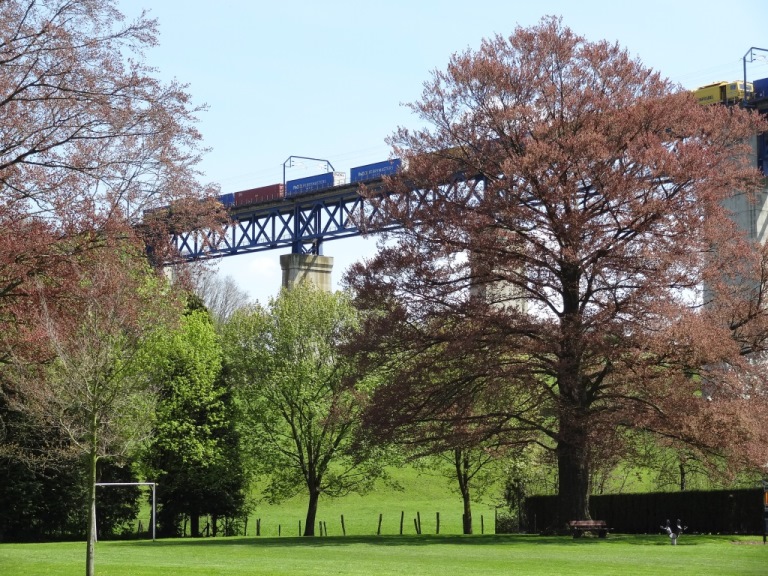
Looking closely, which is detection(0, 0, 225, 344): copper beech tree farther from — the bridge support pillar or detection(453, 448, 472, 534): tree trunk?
the bridge support pillar

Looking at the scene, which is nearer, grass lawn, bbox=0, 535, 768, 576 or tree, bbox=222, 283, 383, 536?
grass lawn, bbox=0, 535, 768, 576

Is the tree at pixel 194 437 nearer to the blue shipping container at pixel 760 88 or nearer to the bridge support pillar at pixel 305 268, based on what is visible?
the bridge support pillar at pixel 305 268

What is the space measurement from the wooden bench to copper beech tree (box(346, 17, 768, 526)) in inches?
51.8

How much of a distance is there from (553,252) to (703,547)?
9.02 meters

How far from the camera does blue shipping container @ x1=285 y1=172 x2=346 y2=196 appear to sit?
245 ft

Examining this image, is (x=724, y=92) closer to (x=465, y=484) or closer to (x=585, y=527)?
(x=465, y=484)

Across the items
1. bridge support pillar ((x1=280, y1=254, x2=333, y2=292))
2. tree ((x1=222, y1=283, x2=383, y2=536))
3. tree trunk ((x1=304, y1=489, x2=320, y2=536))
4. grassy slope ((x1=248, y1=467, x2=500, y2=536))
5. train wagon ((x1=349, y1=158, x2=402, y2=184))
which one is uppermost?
train wagon ((x1=349, y1=158, x2=402, y2=184))

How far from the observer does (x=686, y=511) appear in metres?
36.8

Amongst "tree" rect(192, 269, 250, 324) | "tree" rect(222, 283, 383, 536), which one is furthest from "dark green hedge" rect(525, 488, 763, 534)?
"tree" rect(192, 269, 250, 324)

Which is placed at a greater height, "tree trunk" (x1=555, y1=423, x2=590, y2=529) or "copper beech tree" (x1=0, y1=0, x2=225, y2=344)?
"copper beech tree" (x1=0, y1=0, x2=225, y2=344)

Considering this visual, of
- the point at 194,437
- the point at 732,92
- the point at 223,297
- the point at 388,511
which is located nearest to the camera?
the point at 194,437

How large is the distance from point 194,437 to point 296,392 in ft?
16.7

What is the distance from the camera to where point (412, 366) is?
32562mm

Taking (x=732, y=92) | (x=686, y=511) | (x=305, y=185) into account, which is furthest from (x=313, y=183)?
(x=686, y=511)
